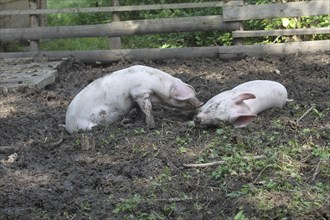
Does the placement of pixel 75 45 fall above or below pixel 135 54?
below

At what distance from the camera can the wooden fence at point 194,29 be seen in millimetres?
8852

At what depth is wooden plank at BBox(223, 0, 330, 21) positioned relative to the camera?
884 cm

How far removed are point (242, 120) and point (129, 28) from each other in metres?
4.25

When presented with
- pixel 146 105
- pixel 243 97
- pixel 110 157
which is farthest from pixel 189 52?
pixel 110 157

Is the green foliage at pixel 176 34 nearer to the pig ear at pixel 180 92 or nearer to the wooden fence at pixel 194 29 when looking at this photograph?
the wooden fence at pixel 194 29

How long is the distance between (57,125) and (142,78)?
1.01 metres

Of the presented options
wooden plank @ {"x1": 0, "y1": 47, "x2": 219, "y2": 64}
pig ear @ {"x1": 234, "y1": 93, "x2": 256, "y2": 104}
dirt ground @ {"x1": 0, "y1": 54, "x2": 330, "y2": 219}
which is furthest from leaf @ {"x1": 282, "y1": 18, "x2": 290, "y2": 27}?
pig ear @ {"x1": 234, "y1": 93, "x2": 256, "y2": 104}

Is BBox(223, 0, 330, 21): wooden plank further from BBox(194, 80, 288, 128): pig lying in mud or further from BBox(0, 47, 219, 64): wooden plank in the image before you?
BBox(194, 80, 288, 128): pig lying in mud

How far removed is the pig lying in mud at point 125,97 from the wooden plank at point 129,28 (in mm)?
3432

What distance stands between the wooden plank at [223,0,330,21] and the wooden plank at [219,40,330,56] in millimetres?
400

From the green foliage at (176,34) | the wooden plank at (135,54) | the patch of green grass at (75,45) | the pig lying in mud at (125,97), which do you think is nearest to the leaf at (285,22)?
the green foliage at (176,34)

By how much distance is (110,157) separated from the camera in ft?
16.8

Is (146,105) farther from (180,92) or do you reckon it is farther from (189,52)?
(189,52)

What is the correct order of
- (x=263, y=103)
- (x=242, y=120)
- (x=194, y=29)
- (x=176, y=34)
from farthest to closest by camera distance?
(x=176, y=34), (x=194, y=29), (x=263, y=103), (x=242, y=120)
